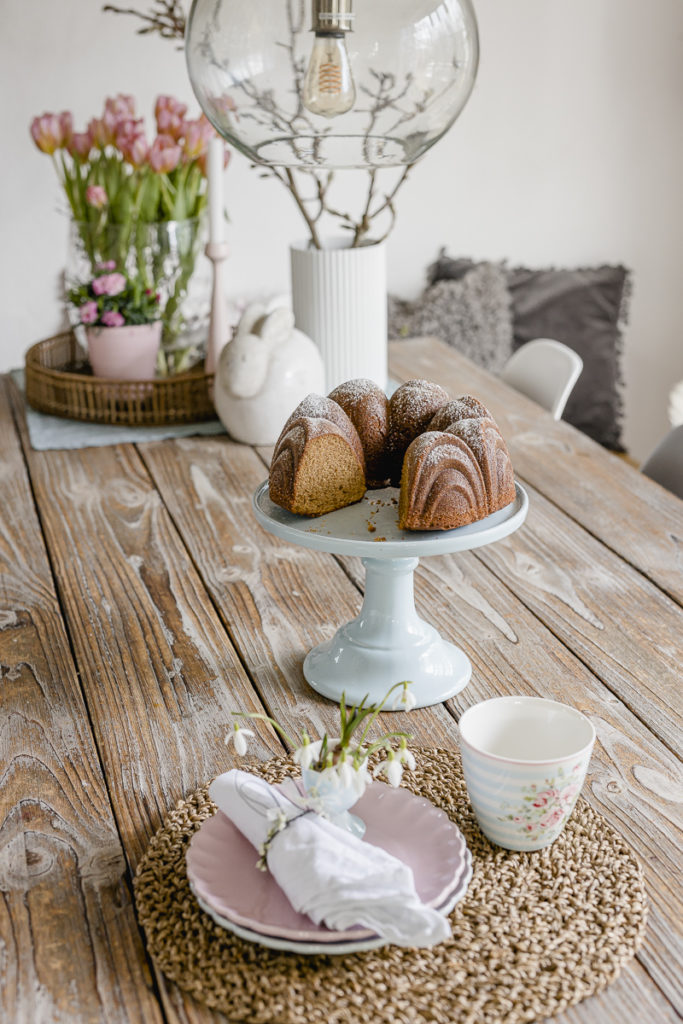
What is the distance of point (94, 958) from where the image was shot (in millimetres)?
721

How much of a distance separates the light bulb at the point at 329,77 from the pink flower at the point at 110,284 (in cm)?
104

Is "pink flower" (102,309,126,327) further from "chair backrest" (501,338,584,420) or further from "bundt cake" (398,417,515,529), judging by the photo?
"bundt cake" (398,417,515,529)

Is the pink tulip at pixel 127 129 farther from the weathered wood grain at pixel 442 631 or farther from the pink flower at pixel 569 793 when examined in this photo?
the pink flower at pixel 569 793

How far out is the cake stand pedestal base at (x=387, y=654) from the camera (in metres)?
1.06

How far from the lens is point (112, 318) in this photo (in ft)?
6.04

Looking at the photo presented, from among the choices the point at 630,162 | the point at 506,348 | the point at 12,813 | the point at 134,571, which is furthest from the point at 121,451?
the point at 630,162

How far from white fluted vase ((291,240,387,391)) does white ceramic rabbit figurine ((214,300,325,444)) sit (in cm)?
8

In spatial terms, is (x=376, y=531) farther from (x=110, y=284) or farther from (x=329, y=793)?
(x=110, y=284)

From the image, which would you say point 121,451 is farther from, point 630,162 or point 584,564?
point 630,162

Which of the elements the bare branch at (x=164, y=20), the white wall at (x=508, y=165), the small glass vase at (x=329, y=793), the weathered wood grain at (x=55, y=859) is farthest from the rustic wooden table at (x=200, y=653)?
the white wall at (x=508, y=165)

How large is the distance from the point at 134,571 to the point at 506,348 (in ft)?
5.95

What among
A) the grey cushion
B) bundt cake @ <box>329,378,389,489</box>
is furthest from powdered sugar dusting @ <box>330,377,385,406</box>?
the grey cushion

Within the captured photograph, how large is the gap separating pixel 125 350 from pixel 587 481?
82cm

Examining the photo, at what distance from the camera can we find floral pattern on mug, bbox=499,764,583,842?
0.77 metres
